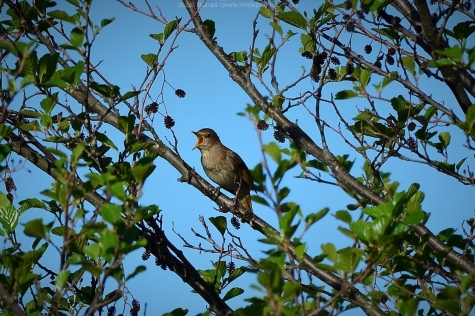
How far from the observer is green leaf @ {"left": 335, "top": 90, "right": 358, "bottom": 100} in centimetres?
369

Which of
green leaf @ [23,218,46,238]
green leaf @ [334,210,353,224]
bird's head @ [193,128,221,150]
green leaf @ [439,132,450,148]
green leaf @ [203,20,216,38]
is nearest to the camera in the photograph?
green leaf @ [23,218,46,238]

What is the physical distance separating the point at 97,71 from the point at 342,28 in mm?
1546

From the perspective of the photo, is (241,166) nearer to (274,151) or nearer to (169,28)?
(169,28)

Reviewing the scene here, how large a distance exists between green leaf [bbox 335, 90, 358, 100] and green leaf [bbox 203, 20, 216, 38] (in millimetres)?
1086

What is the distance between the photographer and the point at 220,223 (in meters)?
3.34

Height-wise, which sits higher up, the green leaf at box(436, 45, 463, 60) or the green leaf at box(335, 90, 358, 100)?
the green leaf at box(335, 90, 358, 100)

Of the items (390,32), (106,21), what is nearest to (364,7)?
(390,32)

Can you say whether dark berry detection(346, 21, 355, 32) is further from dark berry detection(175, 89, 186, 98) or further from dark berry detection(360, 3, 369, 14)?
dark berry detection(175, 89, 186, 98)

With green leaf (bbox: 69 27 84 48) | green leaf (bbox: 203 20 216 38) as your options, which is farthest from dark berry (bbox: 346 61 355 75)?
green leaf (bbox: 69 27 84 48)

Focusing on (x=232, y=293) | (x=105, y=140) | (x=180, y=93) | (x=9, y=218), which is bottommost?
(x=232, y=293)

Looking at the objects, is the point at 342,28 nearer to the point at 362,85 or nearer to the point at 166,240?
the point at 362,85

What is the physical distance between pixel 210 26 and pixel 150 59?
0.84 meters

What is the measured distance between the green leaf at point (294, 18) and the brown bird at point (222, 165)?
3043mm

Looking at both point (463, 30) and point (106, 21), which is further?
point (463, 30)
